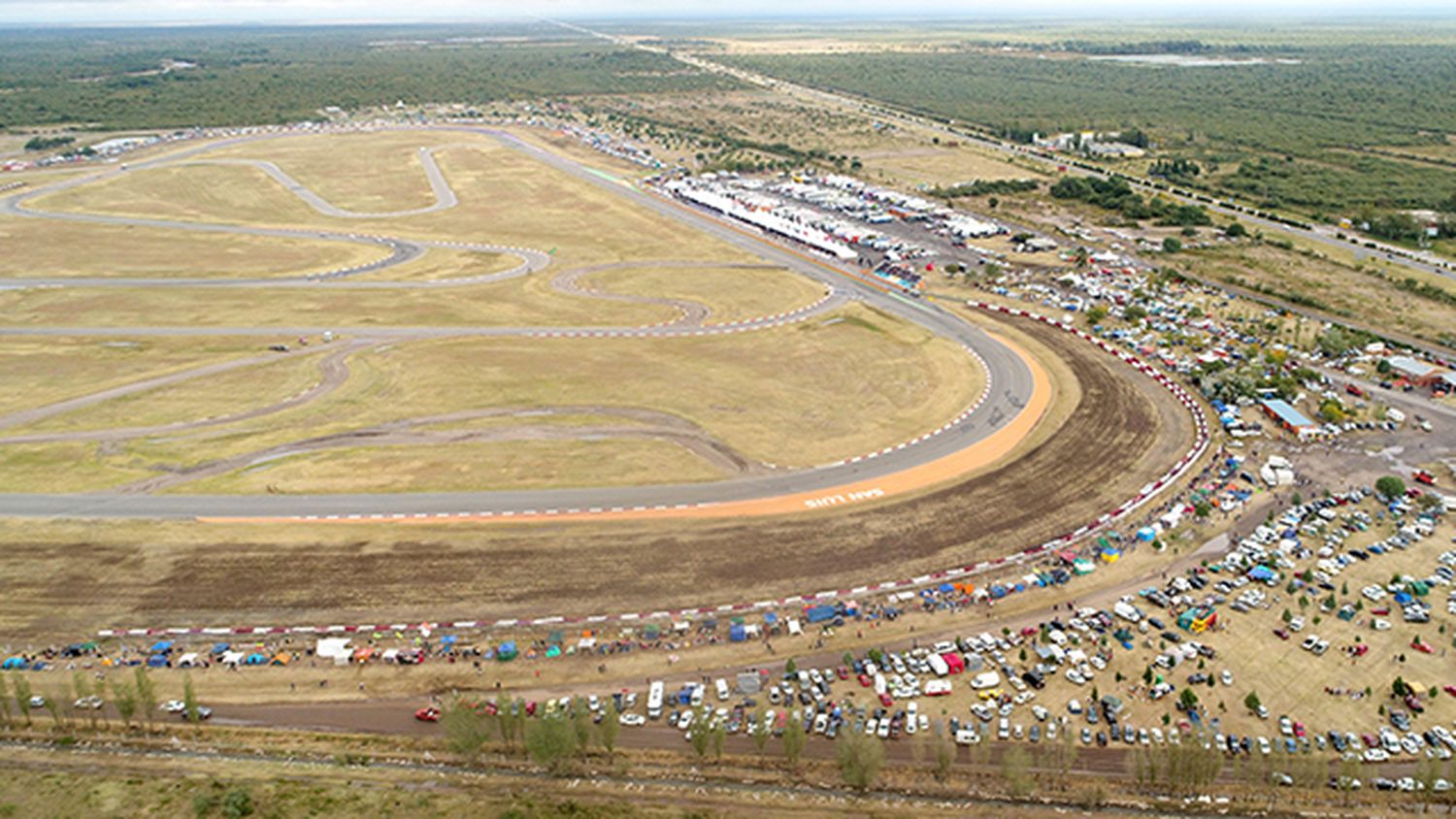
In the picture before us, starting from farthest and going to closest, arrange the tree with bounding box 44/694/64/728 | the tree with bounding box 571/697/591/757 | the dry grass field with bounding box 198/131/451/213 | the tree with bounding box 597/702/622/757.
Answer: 1. the dry grass field with bounding box 198/131/451/213
2. the tree with bounding box 44/694/64/728
3. the tree with bounding box 571/697/591/757
4. the tree with bounding box 597/702/622/757

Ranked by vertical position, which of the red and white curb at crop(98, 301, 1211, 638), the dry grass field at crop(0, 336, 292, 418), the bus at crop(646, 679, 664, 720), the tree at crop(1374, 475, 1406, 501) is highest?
the dry grass field at crop(0, 336, 292, 418)

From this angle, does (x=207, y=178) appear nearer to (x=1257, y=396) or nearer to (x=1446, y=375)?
(x=1257, y=396)

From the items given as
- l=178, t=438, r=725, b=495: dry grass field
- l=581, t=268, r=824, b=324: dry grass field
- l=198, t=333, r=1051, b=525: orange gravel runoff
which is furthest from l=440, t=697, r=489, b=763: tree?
l=581, t=268, r=824, b=324: dry grass field

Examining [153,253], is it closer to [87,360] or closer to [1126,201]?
[87,360]

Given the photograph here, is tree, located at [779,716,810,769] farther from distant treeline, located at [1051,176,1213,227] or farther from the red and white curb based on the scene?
distant treeline, located at [1051,176,1213,227]

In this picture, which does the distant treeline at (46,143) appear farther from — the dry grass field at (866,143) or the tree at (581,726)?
the tree at (581,726)

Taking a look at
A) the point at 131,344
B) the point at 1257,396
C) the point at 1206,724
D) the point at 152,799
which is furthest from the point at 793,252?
the point at 152,799

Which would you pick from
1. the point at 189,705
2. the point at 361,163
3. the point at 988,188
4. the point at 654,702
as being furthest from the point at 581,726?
the point at 361,163
